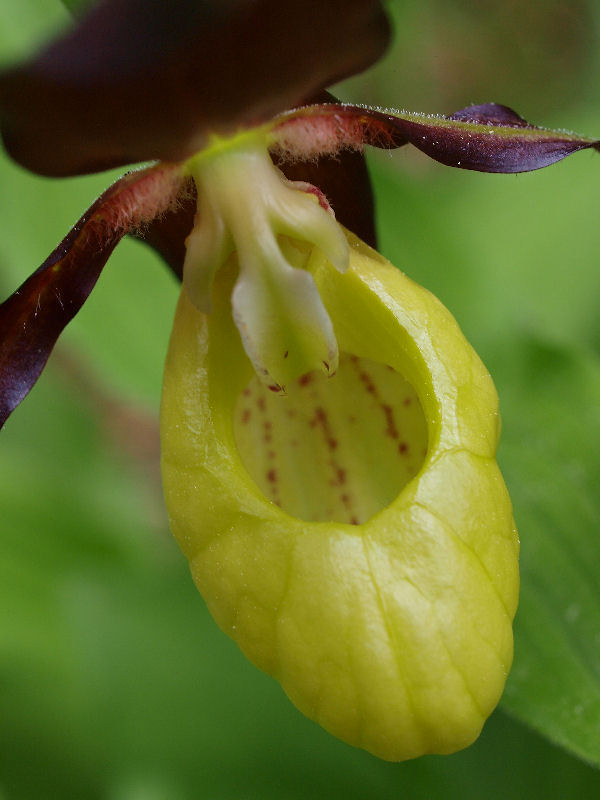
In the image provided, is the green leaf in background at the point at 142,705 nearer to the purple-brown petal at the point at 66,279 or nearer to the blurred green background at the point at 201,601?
the blurred green background at the point at 201,601

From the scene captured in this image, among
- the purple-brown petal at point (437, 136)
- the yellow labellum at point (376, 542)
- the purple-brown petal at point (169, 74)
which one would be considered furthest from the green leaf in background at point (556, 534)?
the purple-brown petal at point (169, 74)

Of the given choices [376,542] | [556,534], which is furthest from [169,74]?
[556,534]

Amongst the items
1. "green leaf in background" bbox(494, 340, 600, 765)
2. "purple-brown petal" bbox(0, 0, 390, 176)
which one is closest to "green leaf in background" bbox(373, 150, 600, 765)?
"green leaf in background" bbox(494, 340, 600, 765)

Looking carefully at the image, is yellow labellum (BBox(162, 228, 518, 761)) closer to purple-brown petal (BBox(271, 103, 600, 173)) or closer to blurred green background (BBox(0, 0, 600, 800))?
purple-brown petal (BBox(271, 103, 600, 173))

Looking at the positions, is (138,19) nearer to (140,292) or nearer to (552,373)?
(552,373)

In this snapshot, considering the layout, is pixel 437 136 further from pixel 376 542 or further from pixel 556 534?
pixel 556 534

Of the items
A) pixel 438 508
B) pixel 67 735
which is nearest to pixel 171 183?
pixel 438 508

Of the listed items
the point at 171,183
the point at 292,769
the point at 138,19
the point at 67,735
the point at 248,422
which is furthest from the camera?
Answer: the point at 67,735
